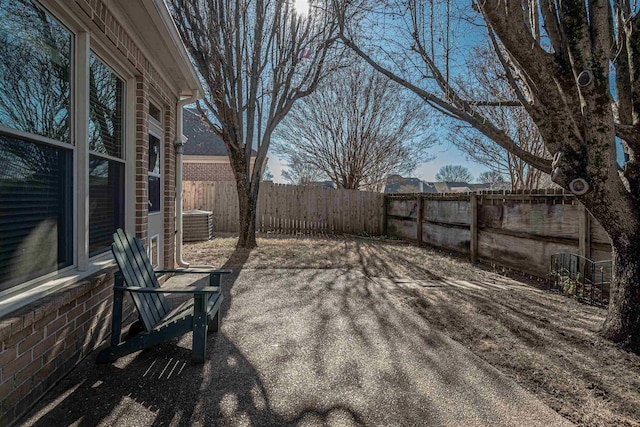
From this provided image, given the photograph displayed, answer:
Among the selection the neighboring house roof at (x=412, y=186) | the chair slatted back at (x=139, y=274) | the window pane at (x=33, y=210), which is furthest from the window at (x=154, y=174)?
the neighboring house roof at (x=412, y=186)

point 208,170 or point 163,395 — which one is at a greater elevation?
point 208,170

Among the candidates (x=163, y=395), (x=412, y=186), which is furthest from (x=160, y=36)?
(x=412, y=186)

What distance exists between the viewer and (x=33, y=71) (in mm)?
1916

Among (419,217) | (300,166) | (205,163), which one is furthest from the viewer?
(205,163)

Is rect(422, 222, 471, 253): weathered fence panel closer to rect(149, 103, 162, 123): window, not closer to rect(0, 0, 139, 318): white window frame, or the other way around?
rect(149, 103, 162, 123): window

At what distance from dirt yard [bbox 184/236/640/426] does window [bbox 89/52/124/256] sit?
8.60 feet

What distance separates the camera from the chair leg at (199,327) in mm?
2166

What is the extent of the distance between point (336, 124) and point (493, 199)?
26.0 ft

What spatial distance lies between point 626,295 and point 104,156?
4517mm

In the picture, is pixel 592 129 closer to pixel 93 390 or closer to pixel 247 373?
pixel 247 373

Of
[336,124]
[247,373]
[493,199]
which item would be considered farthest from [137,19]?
[336,124]

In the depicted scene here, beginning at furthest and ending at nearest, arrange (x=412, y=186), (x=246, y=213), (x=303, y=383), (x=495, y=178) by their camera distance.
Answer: (x=412, y=186)
(x=495, y=178)
(x=246, y=213)
(x=303, y=383)

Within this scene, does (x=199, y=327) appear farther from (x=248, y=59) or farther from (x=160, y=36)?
(x=248, y=59)

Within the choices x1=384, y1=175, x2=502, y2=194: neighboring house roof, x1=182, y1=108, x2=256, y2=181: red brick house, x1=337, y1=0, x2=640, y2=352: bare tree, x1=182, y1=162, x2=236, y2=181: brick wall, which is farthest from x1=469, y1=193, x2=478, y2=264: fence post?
x1=384, y1=175, x2=502, y2=194: neighboring house roof
